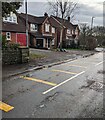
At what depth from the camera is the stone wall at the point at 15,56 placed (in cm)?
1387

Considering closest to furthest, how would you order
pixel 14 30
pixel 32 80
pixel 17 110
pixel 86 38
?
1. pixel 17 110
2. pixel 32 80
3. pixel 14 30
4. pixel 86 38

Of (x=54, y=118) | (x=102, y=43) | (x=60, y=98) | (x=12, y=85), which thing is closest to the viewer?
(x=54, y=118)

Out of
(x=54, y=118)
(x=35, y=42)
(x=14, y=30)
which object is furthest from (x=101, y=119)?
(x=35, y=42)

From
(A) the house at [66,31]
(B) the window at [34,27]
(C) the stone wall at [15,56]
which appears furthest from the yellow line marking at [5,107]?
(A) the house at [66,31]

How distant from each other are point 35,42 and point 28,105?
97.8 feet

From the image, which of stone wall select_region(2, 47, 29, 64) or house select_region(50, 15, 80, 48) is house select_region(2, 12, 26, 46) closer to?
house select_region(50, 15, 80, 48)

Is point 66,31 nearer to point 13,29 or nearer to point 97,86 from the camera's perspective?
point 13,29

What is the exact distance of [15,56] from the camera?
14.7m

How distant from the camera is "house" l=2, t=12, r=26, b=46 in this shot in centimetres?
2859

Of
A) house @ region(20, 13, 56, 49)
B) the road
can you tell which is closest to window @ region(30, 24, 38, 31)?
house @ region(20, 13, 56, 49)

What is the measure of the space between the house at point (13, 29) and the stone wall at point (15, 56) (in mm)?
13875

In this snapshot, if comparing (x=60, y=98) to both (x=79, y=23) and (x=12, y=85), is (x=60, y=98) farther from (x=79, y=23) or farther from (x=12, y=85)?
(x=79, y=23)

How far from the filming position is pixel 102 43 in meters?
65.6

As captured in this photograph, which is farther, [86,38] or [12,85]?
[86,38]
